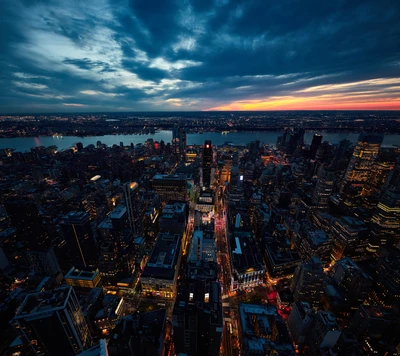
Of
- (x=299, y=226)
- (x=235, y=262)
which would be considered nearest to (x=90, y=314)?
(x=235, y=262)

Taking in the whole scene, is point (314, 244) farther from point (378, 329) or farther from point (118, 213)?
point (118, 213)

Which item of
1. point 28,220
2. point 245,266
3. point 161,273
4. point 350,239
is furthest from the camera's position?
point 350,239

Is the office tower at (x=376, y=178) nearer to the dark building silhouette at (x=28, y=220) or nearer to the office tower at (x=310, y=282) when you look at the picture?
the office tower at (x=310, y=282)

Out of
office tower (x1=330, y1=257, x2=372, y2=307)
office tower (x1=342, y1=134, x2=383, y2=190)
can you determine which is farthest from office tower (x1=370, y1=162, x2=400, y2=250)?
office tower (x1=342, y1=134, x2=383, y2=190)

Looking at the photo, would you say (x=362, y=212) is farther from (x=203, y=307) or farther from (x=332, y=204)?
(x=203, y=307)

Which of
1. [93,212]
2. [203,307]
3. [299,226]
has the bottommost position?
[93,212]

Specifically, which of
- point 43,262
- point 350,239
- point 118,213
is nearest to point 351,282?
point 350,239

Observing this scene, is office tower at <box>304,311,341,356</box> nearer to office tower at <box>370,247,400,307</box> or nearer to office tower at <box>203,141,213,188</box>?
office tower at <box>370,247,400,307</box>
